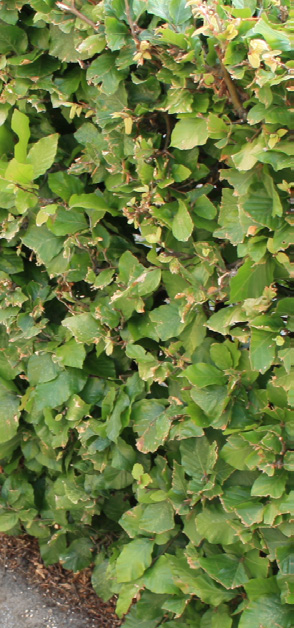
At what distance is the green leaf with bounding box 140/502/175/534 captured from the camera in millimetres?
2514

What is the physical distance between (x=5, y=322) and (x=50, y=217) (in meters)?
0.61

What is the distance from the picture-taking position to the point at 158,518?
2535 millimetres

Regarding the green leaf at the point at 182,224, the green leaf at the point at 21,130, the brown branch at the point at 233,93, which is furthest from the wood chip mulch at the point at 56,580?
the brown branch at the point at 233,93

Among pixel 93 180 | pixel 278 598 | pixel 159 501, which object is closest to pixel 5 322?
pixel 93 180

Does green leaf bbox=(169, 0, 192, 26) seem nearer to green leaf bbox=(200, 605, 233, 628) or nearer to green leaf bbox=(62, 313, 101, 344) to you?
green leaf bbox=(62, 313, 101, 344)

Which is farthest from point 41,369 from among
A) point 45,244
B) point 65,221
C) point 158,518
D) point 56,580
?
point 56,580

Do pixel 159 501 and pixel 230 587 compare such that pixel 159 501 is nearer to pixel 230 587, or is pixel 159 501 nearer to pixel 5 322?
pixel 230 587

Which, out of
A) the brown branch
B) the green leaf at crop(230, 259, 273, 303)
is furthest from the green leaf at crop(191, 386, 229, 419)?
the brown branch

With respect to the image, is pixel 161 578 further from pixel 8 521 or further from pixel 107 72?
pixel 107 72

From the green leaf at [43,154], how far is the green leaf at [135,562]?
145 centimetres

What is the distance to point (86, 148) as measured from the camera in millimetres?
2465

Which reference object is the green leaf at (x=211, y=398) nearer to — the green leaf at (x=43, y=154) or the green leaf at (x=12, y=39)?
the green leaf at (x=43, y=154)

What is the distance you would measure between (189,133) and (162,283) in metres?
0.62

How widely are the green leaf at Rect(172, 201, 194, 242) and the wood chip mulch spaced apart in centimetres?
200
